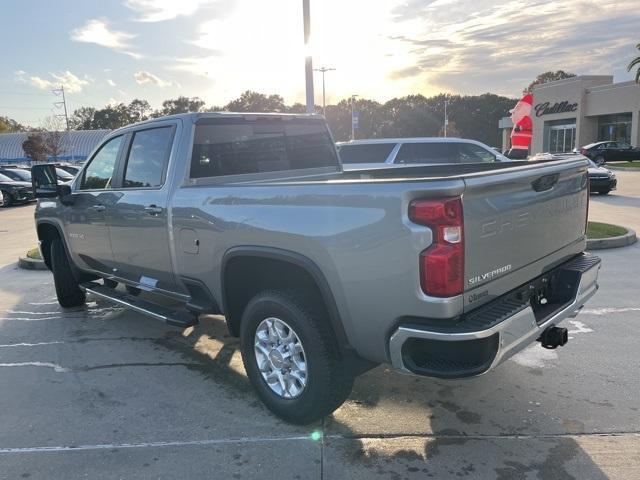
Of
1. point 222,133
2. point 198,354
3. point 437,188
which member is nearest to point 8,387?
point 198,354

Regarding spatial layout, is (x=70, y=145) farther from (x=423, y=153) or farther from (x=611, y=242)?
(x=611, y=242)

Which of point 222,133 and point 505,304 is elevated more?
point 222,133

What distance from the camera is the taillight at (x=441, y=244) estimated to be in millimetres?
2605

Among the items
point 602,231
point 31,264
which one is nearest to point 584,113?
point 602,231

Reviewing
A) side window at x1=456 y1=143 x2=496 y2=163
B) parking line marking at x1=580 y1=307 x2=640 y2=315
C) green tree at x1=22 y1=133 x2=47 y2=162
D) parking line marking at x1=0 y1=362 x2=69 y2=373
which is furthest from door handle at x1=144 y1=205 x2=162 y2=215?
green tree at x1=22 y1=133 x2=47 y2=162

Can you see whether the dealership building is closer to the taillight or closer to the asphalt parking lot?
the asphalt parking lot

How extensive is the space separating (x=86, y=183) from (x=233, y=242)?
9.31 feet

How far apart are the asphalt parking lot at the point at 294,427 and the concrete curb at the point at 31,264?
12.8 feet

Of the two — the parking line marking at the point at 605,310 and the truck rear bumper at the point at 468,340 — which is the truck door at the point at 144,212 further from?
the parking line marking at the point at 605,310

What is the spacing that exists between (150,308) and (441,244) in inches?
114

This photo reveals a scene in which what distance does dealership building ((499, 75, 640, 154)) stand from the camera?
41.7m

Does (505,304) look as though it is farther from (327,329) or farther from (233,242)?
(233,242)

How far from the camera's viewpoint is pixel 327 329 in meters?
3.26

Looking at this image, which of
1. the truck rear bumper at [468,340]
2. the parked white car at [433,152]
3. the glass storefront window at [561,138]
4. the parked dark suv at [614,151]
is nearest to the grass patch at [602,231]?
the parked white car at [433,152]
